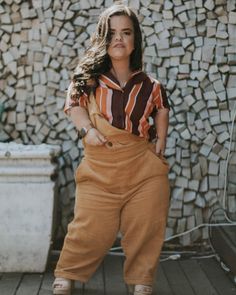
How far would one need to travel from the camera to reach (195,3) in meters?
3.83

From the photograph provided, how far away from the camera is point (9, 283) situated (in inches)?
127

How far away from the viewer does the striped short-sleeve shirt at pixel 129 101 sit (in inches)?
115

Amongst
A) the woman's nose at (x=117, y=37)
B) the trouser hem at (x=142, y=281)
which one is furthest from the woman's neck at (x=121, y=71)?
the trouser hem at (x=142, y=281)

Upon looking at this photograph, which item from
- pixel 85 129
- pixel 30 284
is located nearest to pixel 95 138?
pixel 85 129

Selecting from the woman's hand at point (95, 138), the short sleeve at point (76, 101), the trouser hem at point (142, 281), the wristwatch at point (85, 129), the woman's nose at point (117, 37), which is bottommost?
the trouser hem at point (142, 281)

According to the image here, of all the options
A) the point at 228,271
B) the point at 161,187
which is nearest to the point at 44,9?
the point at 161,187

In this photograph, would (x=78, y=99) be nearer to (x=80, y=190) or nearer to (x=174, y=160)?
(x=80, y=190)

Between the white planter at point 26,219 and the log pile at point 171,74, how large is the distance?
46 cm

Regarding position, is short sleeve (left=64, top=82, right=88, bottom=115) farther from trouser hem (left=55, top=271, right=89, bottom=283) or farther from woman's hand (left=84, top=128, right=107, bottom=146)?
trouser hem (left=55, top=271, right=89, bottom=283)

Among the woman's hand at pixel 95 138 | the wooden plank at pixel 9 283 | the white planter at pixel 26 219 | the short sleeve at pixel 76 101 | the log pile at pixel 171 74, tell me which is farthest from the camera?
the log pile at pixel 171 74

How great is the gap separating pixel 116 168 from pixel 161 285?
788 mm

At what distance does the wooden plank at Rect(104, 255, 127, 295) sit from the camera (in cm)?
315

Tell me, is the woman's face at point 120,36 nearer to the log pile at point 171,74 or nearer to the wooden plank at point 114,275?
the log pile at point 171,74

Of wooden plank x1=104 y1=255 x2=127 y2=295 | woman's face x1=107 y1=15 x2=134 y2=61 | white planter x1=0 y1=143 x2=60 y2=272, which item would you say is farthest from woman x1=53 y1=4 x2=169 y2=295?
white planter x1=0 y1=143 x2=60 y2=272
